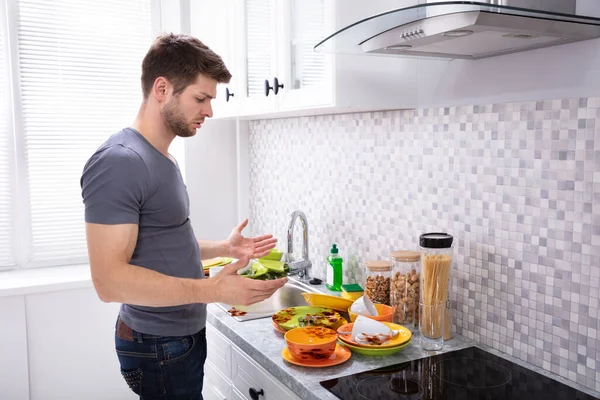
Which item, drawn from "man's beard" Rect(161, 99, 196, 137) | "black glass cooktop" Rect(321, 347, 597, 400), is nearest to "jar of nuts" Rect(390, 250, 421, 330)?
"black glass cooktop" Rect(321, 347, 597, 400)

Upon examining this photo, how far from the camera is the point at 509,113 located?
154 cm

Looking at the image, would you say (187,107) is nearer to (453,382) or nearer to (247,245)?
(247,245)

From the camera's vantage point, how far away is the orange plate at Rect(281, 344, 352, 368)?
1558 millimetres

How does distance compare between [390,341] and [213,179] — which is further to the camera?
[213,179]

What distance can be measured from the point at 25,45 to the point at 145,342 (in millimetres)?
2043

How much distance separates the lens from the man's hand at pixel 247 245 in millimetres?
2025

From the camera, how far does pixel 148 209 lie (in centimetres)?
161

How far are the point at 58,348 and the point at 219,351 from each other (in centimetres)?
111

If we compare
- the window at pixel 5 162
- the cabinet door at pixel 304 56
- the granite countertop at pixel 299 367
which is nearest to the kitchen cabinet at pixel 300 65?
the cabinet door at pixel 304 56

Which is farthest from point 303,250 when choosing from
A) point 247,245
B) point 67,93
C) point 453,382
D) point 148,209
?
point 67,93

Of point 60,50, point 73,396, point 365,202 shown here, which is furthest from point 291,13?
point 73,396

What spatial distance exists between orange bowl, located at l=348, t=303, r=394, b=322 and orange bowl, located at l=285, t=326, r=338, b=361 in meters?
0.16

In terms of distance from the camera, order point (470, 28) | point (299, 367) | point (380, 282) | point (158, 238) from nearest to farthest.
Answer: point (470, 28) < point (299, 367) < point (158, 238) < point (380, 282)

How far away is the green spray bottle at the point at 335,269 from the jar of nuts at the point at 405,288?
1.44 feet
